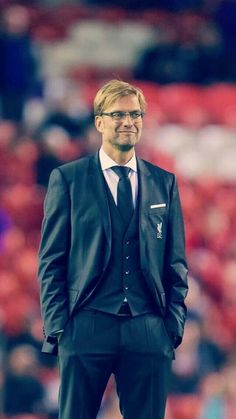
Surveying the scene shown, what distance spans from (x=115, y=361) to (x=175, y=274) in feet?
0.91

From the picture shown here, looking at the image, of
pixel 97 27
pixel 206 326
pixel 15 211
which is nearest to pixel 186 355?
pixel 206 326

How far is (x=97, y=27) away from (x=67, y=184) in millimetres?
7133

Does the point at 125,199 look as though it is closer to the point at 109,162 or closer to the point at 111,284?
the point at 109,162

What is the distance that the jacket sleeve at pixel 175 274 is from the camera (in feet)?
9.64

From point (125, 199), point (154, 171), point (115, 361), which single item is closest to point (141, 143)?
point (154, 171)

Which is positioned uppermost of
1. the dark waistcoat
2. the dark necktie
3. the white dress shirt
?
the white dress shirt

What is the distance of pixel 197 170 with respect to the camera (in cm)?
866

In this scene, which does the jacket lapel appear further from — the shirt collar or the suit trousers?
the suit trousers

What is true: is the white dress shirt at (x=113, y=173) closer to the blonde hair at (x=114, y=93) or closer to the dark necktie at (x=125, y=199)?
the dark necktie at (x=125, y=199)

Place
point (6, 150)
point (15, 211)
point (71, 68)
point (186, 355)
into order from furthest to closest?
point (71, 68) < point (6, 150) < point (15, 211) < point (186, 355)

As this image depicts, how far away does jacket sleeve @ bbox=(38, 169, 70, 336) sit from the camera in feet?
9.46

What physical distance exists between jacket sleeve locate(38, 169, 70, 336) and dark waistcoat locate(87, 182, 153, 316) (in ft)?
0.28

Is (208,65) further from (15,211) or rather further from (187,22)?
(15,211)

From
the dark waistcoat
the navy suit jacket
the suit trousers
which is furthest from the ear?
the suit trousers
